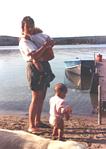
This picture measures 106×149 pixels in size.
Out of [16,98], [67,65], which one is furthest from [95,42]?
[16,98]

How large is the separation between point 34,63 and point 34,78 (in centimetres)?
26

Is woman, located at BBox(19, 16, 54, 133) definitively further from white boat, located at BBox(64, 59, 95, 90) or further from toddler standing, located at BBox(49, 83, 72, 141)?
white boat, located at BBox(64, 59, 95, 90)

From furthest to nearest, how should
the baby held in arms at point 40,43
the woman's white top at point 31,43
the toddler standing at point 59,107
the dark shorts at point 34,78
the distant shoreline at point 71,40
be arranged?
the distant shoreline at point 71,40, the dark shorts at point 34,78, the baby held in arms at point 40,43, the woman's white top at point 31,43, the toddler standing at point 59,107

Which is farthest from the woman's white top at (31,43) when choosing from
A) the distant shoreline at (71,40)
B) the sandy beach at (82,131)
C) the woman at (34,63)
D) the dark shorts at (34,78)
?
the distant shoreline at (71,40)

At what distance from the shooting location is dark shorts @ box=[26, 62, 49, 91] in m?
7.49

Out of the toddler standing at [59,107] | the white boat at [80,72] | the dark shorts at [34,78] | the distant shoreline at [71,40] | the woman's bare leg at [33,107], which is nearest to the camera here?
the toddler standing at [59,107]

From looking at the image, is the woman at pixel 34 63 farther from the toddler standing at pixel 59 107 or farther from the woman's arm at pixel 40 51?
the toddler standing at pixel 59 107

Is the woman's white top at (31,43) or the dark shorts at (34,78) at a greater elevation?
the woman's white top at (31,43)

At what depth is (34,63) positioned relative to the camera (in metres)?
7.41

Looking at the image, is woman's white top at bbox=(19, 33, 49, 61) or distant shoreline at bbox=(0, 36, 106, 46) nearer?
woman's white top at bbox=(19, 33, 49, 61)

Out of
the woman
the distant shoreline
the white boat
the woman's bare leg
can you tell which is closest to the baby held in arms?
the woman

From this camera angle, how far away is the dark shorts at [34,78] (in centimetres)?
749

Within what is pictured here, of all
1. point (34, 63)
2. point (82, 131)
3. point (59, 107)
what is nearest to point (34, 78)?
point (34, 63)

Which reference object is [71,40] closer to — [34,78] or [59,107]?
[34,78]
